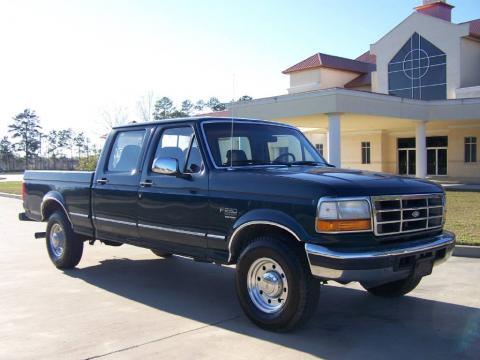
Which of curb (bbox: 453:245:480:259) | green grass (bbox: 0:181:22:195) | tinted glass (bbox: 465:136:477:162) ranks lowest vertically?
curb (bbox: 453:245:480:259)

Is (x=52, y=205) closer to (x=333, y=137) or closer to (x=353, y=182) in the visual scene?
(x=353, y=182)

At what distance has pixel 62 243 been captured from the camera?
823 centimetres

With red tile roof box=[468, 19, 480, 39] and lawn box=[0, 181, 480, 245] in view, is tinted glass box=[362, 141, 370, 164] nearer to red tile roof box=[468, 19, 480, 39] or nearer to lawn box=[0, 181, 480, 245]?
red tile roof box=[468, 19, 480, 39]

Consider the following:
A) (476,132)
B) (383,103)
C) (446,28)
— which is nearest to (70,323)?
(383,103)

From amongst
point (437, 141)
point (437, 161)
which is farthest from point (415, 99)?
point (437, 161)

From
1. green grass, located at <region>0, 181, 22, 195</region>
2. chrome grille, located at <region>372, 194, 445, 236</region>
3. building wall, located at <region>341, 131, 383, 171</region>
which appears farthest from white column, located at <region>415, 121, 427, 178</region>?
chrome grille, located at <region>372, 194, 445, 236</region>

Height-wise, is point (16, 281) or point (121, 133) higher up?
point (121, 133)

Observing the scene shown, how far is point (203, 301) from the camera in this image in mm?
6332

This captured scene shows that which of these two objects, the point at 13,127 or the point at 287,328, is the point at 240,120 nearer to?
the point at 287,328

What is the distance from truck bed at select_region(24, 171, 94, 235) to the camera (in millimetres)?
7539

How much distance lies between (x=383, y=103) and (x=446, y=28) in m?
13.2

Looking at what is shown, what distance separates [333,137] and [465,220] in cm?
1282

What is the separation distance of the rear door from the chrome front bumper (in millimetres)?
2799

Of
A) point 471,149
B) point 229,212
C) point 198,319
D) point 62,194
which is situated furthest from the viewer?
point 471,149
